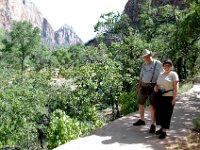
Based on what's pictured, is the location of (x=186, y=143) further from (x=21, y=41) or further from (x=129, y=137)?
(x=21, y=41)

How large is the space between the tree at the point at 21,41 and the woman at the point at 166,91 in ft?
151

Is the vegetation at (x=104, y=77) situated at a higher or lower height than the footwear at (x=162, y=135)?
higher

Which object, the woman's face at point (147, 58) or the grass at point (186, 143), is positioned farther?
the woman's face at point (147, 58)

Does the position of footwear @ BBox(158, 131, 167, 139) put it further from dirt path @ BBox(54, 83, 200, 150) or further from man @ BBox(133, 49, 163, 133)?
man @ BBox(133, 49, 163, 133)

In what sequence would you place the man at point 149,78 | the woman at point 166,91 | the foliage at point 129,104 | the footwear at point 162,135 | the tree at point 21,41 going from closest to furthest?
the woman at point 166,91
the footwear at point 162,135
the man at point 149,78
the foliage at point 129,104
the tree at point 21,41

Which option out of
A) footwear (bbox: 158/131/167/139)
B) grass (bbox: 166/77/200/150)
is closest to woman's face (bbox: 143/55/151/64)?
footwear (bbox: 158/131/167/139)

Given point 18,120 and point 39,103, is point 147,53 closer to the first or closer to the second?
point 18,120

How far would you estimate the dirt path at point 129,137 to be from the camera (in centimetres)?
742

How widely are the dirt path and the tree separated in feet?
145

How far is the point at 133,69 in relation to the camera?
21234 millimetres

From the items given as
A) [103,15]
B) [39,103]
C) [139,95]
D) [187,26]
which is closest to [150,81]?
[139,95]

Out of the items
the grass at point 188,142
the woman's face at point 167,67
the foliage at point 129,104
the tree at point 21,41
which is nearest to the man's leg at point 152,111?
the grass at point 188,142

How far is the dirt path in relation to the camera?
7.42 m

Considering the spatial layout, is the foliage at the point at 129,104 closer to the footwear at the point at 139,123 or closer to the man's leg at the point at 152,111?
the footwear at the point at 139,123
